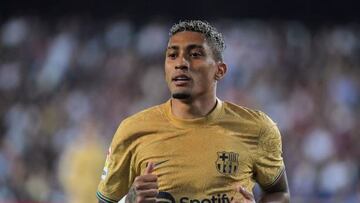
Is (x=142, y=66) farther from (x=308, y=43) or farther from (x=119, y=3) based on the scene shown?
(x=308, y=43)

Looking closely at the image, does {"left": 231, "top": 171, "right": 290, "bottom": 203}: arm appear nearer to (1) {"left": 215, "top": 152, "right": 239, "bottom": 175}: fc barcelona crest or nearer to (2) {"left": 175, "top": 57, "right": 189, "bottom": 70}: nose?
(1) {"left": 215, "top": 152, "right": 239, "bottom": 175}: fc barcelona crest

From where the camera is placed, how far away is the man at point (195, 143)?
345 centimetres

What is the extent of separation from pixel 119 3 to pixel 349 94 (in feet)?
10.5

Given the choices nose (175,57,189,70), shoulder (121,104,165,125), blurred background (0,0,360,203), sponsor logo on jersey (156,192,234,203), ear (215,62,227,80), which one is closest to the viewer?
sponsor logo on jersey (156,192,234,203)

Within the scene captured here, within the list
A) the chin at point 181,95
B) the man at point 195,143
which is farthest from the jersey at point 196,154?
the chin at point 181,95

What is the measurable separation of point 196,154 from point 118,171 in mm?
355

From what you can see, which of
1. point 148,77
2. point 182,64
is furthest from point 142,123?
point 148,77

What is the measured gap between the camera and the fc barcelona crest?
11.4 feet

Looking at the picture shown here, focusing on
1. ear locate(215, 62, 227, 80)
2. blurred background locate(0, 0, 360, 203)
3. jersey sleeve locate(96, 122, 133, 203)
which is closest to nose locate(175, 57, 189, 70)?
ear locate(215, 62, 227, 80)

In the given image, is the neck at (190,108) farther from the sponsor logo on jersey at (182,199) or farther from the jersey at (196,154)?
the sponsor logo on jersey at (182,199)

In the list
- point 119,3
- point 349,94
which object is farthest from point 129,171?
point 119,3

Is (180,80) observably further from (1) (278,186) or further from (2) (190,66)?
(1) (278,186)

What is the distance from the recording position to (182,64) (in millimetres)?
3516

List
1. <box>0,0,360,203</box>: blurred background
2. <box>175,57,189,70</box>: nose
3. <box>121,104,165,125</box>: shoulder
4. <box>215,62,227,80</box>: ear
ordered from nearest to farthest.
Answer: <box>175,57,189,70</box>: nose, <box>121,104,165,125</box>: shoulder, <box>215,62,227,80</box>: ear, <box>0,0,360,203</box>: blurred background
